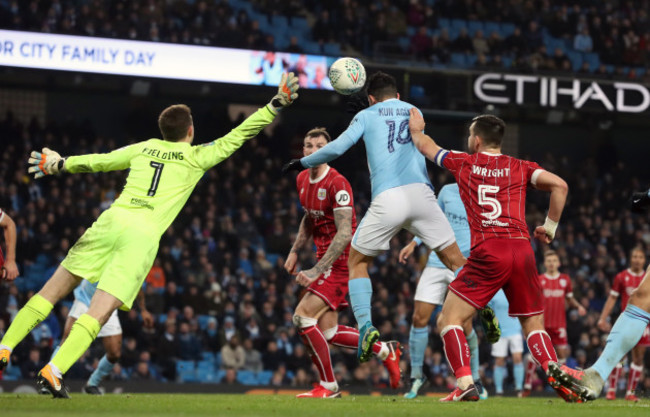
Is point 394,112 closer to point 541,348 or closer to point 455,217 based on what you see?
point 541,348

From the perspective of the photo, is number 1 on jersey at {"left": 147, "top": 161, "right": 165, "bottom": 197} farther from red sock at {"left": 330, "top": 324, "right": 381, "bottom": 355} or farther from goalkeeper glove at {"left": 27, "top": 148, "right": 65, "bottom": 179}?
red sock at {"left": 330, "top": 324, "right": 381, "bottom": 355}

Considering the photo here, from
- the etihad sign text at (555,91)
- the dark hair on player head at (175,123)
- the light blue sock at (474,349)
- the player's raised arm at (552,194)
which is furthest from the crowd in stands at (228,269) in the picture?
the player's raised arm at (552,194)

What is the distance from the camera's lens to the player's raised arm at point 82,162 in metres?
7.83

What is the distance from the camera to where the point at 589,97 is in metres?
23.4

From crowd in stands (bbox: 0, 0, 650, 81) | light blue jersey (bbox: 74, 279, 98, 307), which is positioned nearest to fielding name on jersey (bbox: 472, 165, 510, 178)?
light blue jersey (bbox: 74, 279, 98, 307)

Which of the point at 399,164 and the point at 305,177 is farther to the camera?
the point at 305,177

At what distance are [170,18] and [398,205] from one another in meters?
15.4

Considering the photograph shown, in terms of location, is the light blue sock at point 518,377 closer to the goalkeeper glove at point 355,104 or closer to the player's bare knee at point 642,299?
the goalkeeper glove at point 355,104

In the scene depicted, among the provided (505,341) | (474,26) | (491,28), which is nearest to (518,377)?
(505,341)

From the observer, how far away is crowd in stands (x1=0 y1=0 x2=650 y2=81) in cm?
2111

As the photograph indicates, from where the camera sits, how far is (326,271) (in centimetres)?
953

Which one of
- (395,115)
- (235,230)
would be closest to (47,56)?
(235,230)

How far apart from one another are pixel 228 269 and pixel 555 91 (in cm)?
910

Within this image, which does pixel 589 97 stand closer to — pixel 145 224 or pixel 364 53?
pixel 364 53
